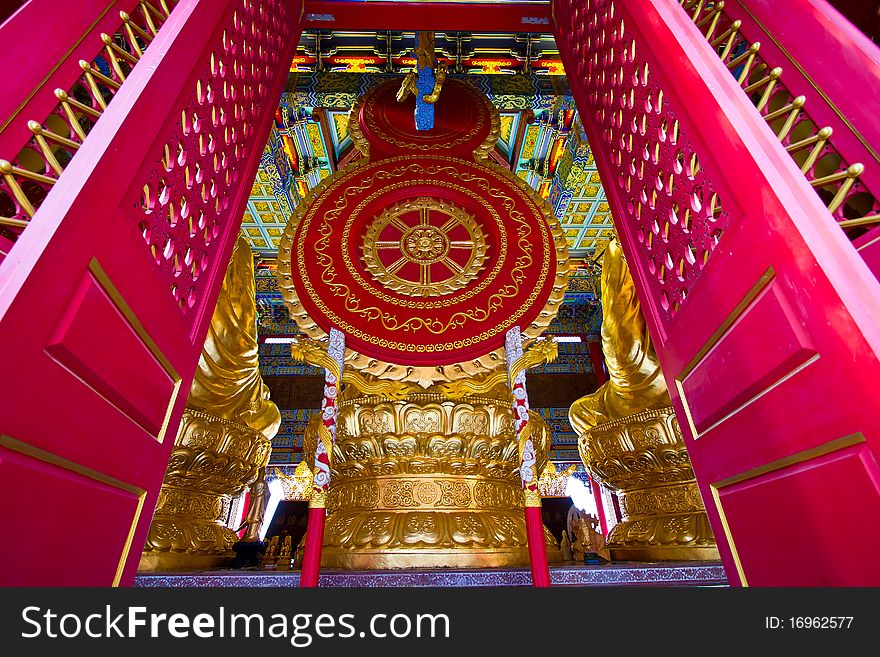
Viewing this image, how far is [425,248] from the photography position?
2338mm

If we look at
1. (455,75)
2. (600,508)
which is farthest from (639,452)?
(600,508)

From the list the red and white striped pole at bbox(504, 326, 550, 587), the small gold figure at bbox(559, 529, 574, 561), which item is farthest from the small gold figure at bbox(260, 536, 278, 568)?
the red and white striped pole at bbox(504, 326, 550, 587)

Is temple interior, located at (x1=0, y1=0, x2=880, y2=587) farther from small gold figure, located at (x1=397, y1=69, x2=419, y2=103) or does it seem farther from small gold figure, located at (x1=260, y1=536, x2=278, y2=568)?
small gold figure, located at (x1=260, y1=536, x2=278, y2=568)

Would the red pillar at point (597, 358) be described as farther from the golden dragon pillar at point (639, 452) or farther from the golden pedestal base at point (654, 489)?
the golden pedestal base at point (654, 489)

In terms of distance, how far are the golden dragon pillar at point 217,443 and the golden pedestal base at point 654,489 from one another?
215 cm

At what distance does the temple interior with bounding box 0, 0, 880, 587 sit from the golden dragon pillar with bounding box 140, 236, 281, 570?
0.02m

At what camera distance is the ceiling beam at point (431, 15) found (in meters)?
2.85

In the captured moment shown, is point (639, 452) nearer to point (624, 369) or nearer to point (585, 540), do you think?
point (624, 369)

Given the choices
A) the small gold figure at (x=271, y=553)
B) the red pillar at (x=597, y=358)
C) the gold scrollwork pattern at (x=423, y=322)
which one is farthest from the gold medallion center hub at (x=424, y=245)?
the red pillar at (x=597, y=358)

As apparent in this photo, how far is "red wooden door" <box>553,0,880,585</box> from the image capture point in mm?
704

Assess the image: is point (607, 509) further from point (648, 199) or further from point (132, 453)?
point (132, 453)

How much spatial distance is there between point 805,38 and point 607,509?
817 centimetres

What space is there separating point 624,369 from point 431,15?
260cm

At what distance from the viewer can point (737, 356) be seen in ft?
3.22
